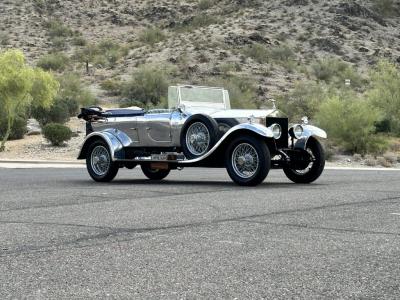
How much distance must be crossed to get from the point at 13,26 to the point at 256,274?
7198cm

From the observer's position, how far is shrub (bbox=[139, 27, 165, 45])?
69688 millimetres

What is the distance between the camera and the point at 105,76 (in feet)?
199

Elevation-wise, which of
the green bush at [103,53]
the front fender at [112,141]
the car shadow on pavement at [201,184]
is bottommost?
the car shadow on pavement at [201,184]

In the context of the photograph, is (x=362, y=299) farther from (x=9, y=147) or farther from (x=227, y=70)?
(x=227, y=70)

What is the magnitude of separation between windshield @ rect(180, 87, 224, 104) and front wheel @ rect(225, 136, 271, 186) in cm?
234

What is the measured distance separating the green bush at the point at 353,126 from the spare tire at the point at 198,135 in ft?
69.8

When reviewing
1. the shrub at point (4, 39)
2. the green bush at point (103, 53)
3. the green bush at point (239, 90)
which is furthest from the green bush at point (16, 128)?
the shrub at point (4, 39)

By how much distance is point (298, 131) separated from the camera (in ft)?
48.2

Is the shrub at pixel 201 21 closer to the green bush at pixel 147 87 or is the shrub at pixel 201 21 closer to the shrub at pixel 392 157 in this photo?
the green bush at pixel 147 87

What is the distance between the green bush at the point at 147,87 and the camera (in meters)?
51.1

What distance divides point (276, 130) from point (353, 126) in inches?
836

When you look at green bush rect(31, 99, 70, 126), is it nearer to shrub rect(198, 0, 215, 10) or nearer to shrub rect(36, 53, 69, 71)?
shrub rect(36, 53, 69, 71)

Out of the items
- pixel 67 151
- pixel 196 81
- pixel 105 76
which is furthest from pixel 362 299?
pixel 105 76

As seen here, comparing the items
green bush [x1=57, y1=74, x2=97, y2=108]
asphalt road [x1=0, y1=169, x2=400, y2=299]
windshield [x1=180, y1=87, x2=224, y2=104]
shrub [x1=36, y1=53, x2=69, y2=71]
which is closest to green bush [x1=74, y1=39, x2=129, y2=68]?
shrub [x1=36, y1=53, x2=69, y2=71]
